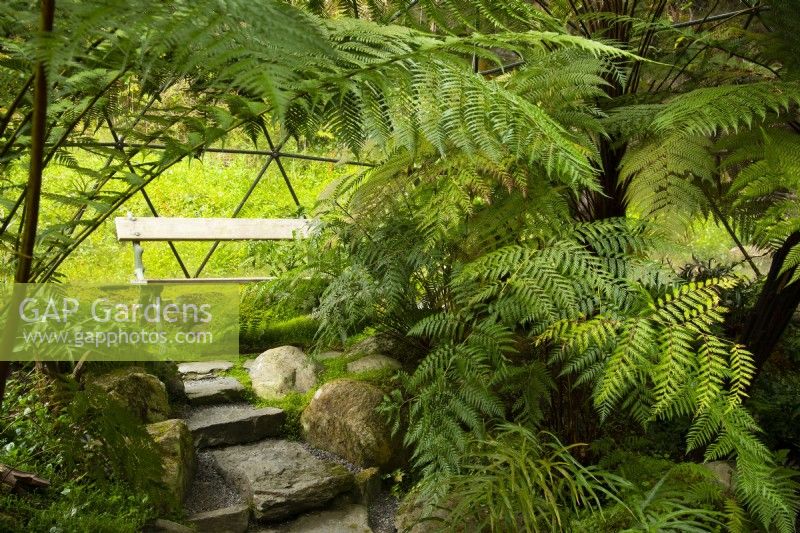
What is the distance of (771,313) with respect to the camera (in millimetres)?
2420

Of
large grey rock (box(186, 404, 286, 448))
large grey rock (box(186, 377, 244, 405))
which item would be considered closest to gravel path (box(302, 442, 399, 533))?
large grey rock (box(186, 404, 286, 448))

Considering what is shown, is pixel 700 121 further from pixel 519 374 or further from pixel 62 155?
pixel 62 155

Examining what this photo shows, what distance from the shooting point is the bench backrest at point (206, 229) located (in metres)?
4.79

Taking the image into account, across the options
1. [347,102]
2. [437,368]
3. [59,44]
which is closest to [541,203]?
[437,368]

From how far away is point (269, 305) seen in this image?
4.81 meters

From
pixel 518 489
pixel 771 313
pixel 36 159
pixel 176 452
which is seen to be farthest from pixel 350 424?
pixel 36 159

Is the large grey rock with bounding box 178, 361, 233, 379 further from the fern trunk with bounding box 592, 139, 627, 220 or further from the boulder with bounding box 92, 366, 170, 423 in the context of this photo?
the fern trunk with bounding box 592, 139, 627, 220

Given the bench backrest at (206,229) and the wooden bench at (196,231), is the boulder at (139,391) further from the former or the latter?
the bench backrest at (206,229)

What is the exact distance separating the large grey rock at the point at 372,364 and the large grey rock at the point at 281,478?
1.93 feet

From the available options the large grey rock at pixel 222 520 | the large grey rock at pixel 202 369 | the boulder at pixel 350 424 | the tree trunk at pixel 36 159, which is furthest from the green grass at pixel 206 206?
the tree trunk at pixel 36 159

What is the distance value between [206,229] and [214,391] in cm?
156

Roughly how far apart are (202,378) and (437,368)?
2.13 meters

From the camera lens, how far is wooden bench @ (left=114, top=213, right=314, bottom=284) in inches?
188

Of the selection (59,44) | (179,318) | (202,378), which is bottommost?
(202,378)
